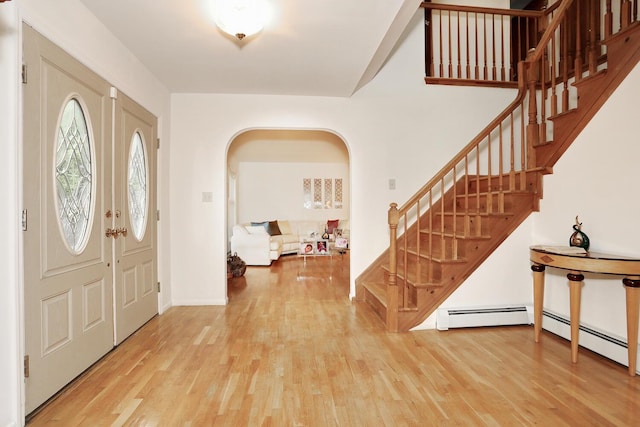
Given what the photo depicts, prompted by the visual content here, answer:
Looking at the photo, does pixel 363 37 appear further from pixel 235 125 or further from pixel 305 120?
pixel 235 125

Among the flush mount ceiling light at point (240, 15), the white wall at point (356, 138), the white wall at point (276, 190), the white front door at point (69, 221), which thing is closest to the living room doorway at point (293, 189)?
the white wall at point (276, 190)

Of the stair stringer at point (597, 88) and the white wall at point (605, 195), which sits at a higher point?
the stair stringer at point (597, 88)

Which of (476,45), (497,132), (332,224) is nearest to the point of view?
(497,132)

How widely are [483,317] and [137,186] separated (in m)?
3.41

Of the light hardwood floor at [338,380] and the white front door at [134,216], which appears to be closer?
the light hardwood floor at [338,380]

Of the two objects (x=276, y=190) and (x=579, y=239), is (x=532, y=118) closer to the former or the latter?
(x=579, y=239)

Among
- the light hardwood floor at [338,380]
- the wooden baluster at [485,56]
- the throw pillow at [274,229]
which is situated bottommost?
the light hardwood floor at [338,380]

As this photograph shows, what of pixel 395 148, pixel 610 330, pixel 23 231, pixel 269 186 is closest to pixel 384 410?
pixel 610 330

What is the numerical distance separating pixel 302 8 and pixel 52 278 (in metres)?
2.29

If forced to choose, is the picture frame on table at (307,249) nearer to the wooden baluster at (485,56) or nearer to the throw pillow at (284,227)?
the throw pillow at (284,227)

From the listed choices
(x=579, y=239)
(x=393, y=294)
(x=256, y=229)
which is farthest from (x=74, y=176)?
(x=256, y=229)

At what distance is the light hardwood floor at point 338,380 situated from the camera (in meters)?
1.87

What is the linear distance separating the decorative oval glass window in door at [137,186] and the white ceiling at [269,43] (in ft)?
2.60

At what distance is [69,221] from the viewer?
88.5 inches
